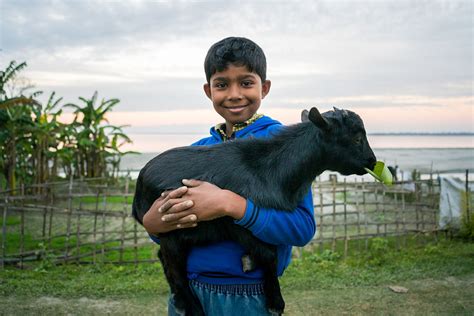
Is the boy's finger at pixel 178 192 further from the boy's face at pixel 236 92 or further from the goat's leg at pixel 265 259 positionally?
the boy's face at pixel 236 92

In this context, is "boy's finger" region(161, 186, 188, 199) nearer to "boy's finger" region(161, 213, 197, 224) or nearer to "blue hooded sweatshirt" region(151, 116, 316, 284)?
"boy's finger" region(161, 213, 197, 224)

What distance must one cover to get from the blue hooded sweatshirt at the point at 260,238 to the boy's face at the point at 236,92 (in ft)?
0.44

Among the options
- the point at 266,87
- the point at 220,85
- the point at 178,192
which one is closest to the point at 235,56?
the point at 220,85

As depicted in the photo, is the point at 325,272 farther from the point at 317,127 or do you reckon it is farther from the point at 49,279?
the point at 317,127

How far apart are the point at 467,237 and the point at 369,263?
9.87 ft

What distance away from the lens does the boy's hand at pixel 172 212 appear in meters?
1.81

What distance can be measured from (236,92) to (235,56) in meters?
0.17

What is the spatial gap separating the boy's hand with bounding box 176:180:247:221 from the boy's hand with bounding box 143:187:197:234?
0.06 ft

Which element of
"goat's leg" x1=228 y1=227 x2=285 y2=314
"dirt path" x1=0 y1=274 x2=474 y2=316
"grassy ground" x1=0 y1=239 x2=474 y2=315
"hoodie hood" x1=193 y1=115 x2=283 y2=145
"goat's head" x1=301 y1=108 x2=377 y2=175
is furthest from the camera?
"grassy ground" x1=0 y1=239 x2=474 y2=315

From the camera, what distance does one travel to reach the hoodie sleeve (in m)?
1.82

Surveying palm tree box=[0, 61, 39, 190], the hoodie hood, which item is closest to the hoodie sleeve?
the hoodie hood

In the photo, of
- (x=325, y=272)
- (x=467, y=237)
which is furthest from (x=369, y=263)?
(x=467, y=237)

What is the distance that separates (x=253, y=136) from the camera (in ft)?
6.88

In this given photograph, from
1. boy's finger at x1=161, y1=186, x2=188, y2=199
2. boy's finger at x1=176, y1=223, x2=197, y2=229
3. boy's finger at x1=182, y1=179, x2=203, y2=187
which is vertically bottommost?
boy's finger at x1=176, y1=223, x2=197, y2=229
